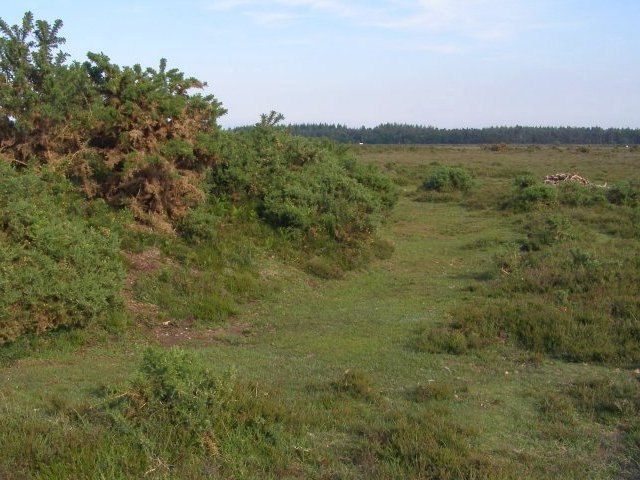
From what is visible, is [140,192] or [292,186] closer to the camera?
[140,192]

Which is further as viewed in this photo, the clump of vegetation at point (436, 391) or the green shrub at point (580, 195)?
the green shrub at point (580, 195)

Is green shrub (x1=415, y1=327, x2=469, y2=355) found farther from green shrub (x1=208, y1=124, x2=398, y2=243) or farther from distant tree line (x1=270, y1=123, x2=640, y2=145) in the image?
distant tree line (x1=270, y1=123, x2=640, y2=145)

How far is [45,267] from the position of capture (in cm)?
867

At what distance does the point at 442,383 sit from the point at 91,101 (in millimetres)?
8655

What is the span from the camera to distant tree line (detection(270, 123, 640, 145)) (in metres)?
123

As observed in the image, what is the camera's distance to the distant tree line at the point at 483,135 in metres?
123

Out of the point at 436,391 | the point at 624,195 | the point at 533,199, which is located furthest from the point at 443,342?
the point at 624,195

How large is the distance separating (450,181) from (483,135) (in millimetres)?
→ 106170

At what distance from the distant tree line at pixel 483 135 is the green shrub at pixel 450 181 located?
90016mm

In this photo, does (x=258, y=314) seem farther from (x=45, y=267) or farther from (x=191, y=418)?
(x=191, y=418)

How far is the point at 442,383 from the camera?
6957 millimetres

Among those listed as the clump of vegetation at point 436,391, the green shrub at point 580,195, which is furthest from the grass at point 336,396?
the green shrub at point 580,195

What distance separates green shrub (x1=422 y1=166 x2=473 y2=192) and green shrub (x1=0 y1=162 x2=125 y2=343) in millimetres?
20022

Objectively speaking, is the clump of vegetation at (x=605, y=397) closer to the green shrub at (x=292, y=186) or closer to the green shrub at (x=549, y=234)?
the green shrub at (x=292, y=186)
